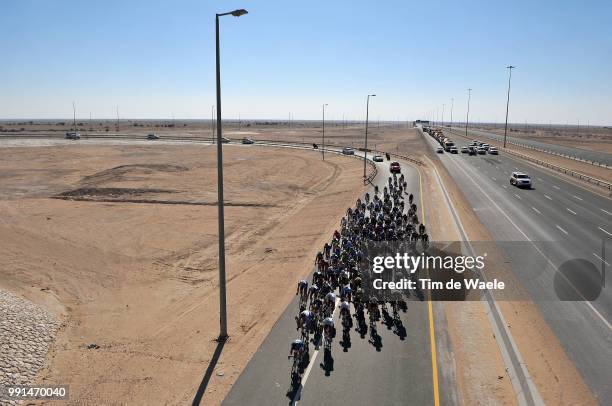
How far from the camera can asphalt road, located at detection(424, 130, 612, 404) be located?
13.4 meters

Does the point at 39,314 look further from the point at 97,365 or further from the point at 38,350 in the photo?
the point at 97,365

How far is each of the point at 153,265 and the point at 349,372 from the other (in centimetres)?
1387

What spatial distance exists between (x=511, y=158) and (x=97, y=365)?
73.5 metres

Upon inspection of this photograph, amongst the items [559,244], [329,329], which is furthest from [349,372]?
[559,244]

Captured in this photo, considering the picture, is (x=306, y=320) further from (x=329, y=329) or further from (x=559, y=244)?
(x=559, y=244)

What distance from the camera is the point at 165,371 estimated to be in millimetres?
12109

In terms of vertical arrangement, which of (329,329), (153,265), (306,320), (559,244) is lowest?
(153,265)

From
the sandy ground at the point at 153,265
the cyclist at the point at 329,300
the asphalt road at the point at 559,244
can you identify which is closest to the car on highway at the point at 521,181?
the asphalt road at the point at 559,244

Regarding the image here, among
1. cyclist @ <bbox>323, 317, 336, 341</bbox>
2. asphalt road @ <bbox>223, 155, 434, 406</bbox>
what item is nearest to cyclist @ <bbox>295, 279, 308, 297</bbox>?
asphalt road @ <bbox>223, 155, 434, 406</bbox>

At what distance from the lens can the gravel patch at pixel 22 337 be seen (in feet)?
38.2

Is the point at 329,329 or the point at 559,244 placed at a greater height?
the point at 559,244

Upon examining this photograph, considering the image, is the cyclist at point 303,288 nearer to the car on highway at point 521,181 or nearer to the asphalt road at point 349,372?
the asphalt road at point 349,372

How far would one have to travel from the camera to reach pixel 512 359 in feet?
41.2

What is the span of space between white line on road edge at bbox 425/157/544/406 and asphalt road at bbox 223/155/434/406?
2158 millimetres
